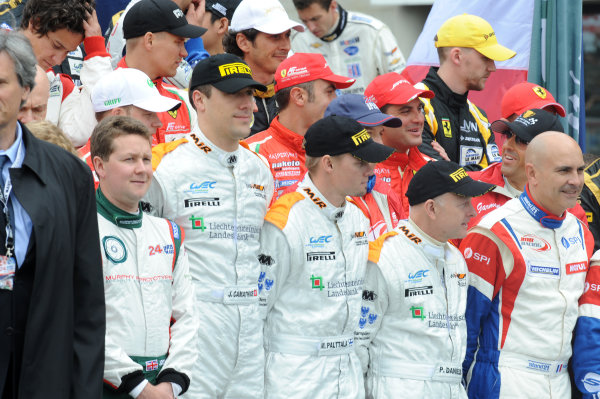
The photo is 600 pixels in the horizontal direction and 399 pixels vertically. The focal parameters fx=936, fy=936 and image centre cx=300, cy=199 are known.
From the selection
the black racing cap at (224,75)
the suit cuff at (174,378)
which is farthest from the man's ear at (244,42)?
the suit cuff at (174,378)

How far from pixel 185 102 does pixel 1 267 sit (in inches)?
109

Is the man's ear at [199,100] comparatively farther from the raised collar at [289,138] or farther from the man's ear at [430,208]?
the man's ear at [430,208]

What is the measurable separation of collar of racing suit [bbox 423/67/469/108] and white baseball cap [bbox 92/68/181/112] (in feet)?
7.79

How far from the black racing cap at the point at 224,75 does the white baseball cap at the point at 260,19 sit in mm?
1608

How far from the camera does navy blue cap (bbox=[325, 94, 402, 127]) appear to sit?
5488 millimetres

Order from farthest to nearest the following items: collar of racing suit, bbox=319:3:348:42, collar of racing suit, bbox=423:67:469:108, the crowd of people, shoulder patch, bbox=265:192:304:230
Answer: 1. collar of racing suit, bbox=319:3:348:42
2. collar of racing suit, bbox=423:67:469:108
3. shoulder patch, bbox=265:192:304:230
4. the crowd of people

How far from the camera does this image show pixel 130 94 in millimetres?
5023

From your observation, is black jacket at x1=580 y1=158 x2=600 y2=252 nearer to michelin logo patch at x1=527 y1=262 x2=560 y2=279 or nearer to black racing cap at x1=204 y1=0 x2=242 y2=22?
michelin logo patch at x1=527 y1=262 x2=560 y2=279

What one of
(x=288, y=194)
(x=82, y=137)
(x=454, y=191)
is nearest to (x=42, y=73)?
(x=82, y=137)

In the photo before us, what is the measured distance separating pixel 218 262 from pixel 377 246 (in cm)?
95

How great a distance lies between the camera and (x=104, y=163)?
13.8 ft

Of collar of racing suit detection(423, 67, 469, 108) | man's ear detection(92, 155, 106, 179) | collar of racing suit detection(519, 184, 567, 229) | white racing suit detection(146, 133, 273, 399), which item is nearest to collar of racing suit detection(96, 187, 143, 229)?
man's ear detection(92, 155, 106, 179)

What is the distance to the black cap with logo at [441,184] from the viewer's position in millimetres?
5027

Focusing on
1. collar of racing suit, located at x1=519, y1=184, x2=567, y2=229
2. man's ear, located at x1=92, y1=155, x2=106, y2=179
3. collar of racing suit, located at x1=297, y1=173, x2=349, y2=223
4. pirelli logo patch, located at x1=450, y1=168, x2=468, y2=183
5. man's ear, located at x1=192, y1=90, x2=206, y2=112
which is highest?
man's ear, located at x1=192, y1=90, x2=206, y2=112
